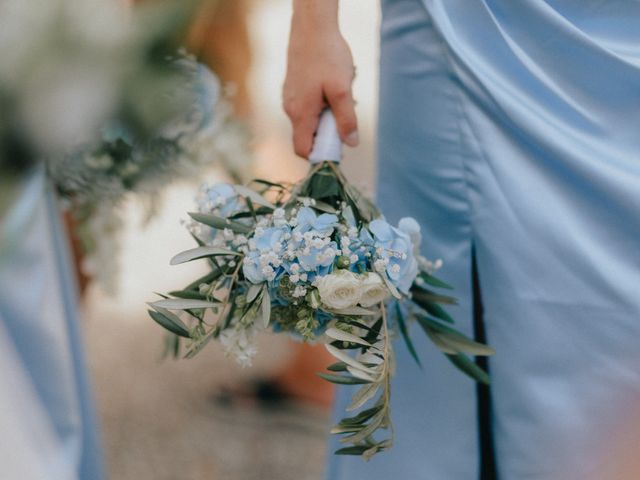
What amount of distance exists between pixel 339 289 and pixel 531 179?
326mm

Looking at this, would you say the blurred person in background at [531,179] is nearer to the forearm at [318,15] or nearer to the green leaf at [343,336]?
the forearm at [318,15]

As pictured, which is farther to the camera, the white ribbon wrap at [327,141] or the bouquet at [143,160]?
the bouquet at [143,160]

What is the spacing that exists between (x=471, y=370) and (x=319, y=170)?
0.35 meters

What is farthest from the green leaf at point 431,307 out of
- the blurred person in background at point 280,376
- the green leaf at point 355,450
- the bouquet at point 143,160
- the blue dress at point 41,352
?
the blurred person in background at point 280,376

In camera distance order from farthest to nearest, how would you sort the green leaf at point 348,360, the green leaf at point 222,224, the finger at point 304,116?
the finger at point 304,116
the green leaf at point 222,224
the green leaf at point 348,360

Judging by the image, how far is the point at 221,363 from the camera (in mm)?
2152

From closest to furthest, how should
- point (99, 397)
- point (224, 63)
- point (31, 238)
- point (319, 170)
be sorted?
point (319, 170) < point (31, 238) < point (224, 63) < point (99, 397)

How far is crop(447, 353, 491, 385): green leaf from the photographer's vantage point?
0.97 meters

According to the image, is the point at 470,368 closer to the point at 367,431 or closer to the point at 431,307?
the point at 431,307

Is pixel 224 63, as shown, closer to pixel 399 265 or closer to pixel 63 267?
pixel 63 267

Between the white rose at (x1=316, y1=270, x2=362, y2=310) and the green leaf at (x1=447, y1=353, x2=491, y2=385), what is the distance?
10.2 inches

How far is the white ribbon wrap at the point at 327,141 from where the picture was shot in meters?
0.98

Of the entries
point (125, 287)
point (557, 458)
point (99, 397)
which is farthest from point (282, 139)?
point (557, 458)

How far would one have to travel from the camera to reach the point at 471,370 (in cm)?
98
